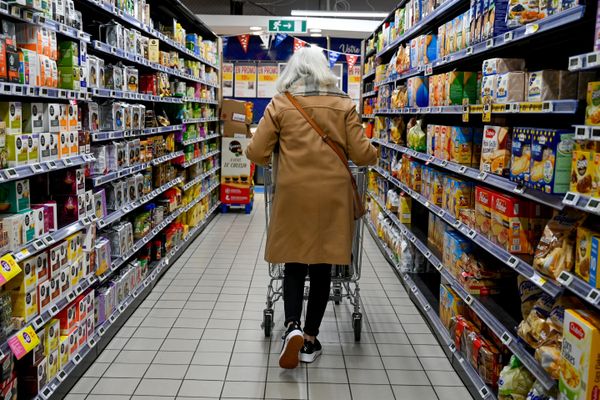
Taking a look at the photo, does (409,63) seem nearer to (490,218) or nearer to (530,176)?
(490,218)

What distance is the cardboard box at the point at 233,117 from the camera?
929cm

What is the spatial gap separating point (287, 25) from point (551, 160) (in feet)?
31.3

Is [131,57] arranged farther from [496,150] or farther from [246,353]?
[496,150]

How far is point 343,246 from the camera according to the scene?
3473mm

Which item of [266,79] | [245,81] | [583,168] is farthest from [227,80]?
[583,168]

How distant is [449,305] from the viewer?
155 inches

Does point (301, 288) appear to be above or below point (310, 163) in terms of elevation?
below

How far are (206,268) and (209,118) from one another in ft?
10.4

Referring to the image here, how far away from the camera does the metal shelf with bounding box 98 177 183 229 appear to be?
3920 mm

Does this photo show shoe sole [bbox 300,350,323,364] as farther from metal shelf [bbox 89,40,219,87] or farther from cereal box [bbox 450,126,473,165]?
metal shelf [bbox 89,40,219,87]

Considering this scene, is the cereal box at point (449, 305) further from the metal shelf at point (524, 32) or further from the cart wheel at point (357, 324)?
the metal shelf at point (524, 32)

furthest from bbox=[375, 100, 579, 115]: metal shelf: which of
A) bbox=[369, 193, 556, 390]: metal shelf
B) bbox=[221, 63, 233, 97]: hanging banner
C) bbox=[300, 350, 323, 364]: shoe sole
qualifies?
bbox=[221, 63, 233, 97]: hanging banner

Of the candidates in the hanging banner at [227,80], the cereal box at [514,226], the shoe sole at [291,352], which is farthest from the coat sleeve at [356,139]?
the hanging banner at [227,80]

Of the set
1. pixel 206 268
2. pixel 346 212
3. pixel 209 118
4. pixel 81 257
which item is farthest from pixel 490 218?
pixel 209 118
